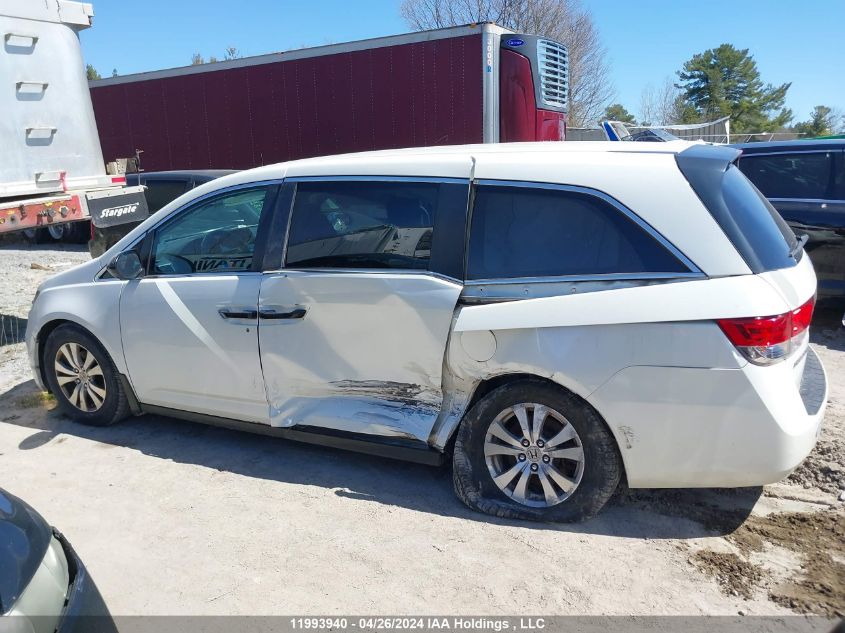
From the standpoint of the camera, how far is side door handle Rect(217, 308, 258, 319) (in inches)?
150

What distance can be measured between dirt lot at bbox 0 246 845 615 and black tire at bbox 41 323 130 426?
27cm

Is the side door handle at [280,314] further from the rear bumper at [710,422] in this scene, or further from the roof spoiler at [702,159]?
the roof spoiler at [702,159]

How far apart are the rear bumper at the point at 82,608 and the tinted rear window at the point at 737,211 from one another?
9.31ft

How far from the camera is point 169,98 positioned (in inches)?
515

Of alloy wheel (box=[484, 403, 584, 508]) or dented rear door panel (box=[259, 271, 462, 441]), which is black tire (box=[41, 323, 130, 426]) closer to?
dented rear door panel (box=[259, 271, 462, 441])

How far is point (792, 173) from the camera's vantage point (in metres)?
6.54

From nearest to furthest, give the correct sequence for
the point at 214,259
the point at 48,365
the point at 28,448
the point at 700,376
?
the point at 700,376 < the point at 214,259 < the point at 28,448 < the point at 48,365

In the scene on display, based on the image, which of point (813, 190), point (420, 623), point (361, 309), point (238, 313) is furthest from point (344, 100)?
point (420, 623)

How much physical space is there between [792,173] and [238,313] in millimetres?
5511

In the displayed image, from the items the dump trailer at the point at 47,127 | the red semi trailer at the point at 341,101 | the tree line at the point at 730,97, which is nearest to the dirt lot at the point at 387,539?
the dump trailer at the point at 47,127

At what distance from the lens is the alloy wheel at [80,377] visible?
4.57m

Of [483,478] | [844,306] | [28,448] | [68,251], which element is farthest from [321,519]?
[68,251]

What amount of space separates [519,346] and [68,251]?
11987 mm

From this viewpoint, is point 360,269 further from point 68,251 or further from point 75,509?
point 68,251
